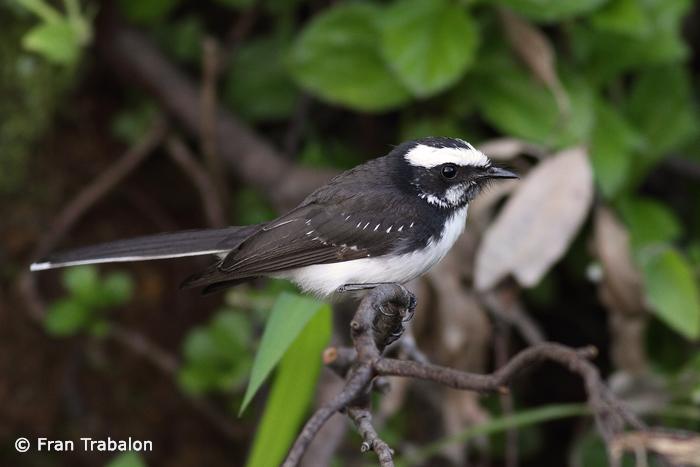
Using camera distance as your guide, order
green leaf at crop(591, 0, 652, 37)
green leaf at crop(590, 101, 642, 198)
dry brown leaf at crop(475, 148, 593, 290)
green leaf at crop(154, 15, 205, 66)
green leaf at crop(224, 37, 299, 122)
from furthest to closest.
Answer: green leaf at crop(154, 15, 205, 66) → green leaf at crop(224, 37, 299, 122) → green leaf at crop(590, 101, 642, 198) → green leaf at crop(591, 0, 652, 37) → dry brown leaf at crop(475, 148, 593, 290)

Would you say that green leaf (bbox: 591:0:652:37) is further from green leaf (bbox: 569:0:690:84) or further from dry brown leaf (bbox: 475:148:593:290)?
dry brown leaf (bbox: 475:148:593:290)

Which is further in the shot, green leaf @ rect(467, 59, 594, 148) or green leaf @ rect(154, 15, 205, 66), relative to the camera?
green leaf @ rect(154, 15, 205, 66)

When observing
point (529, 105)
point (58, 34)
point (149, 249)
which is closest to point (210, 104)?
point (58, 34)

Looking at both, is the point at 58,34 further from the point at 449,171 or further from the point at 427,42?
the point at 449,171

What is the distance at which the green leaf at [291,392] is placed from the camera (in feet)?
6.66

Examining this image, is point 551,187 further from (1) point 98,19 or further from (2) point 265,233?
(1) point 98,19

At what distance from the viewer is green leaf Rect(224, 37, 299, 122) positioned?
178 inches

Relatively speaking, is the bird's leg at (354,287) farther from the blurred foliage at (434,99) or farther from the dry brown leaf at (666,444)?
the dry brown leaf at (666,444)

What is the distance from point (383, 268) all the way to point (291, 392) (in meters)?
0.85

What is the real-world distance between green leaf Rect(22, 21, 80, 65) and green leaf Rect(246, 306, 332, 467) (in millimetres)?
2020

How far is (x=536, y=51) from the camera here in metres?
3.83

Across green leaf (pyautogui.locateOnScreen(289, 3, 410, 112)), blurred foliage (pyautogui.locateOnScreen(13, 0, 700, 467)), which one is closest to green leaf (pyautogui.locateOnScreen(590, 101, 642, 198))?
blurred foliage (pyautogui.locateOnScreen(13, 0, 700, 467))

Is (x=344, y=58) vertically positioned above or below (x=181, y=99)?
below

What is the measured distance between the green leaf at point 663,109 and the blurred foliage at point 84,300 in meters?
2.35
